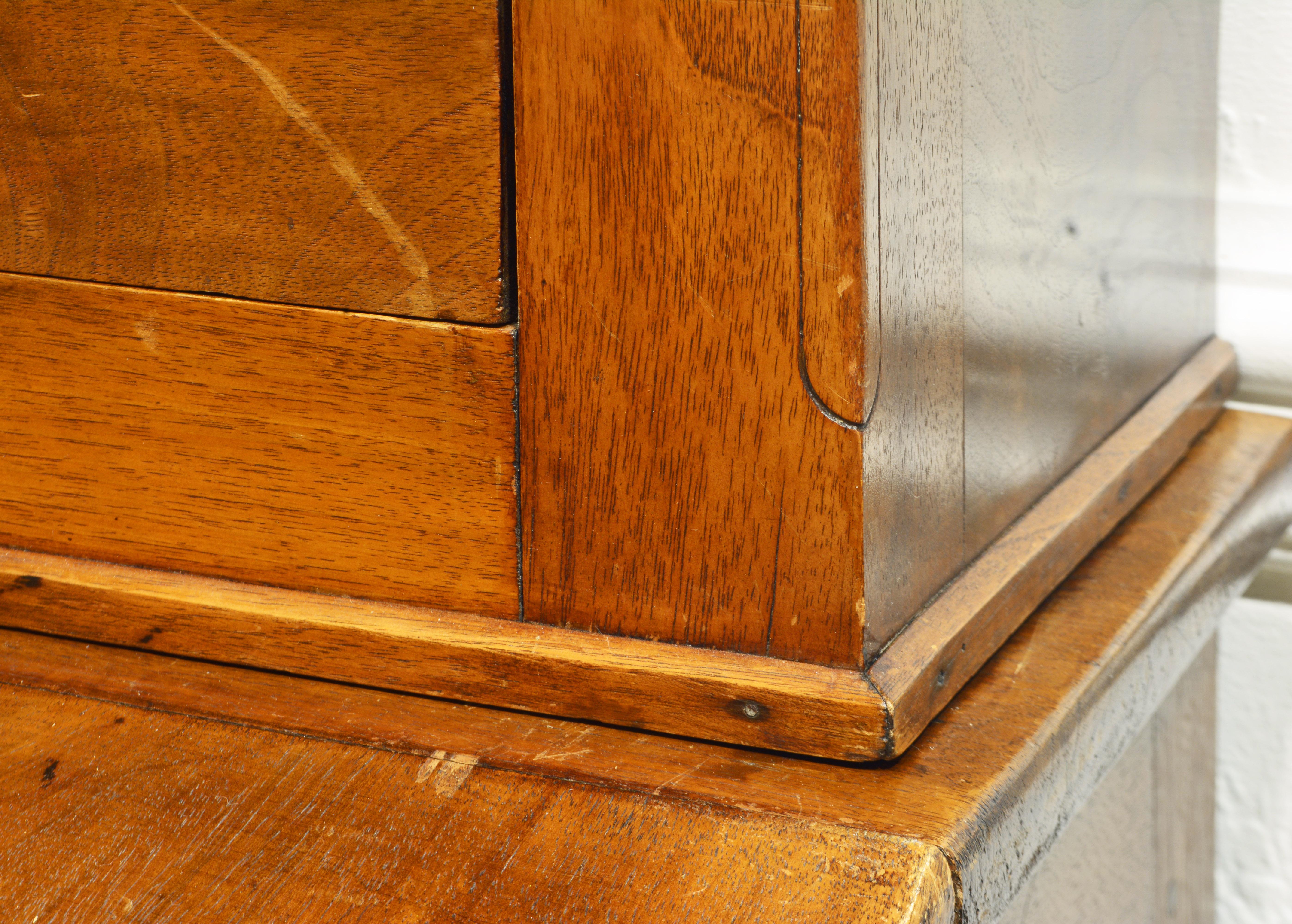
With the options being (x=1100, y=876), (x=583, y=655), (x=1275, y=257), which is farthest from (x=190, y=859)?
(x=1275, y=257)

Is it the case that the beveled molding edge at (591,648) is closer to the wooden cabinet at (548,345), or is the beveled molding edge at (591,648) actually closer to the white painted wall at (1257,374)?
the wooden cabinet at (548,345)

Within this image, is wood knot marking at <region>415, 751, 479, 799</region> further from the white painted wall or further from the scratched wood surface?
the white painted wall

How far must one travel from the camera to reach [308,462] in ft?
1.48

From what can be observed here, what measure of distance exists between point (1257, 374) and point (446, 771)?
56 cm

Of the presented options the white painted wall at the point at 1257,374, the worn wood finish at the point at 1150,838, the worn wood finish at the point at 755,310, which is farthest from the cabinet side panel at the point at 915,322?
the white painted wall at the point at 1257,374

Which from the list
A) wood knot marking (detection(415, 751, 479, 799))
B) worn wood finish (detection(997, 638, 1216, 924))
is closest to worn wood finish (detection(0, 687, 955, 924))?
wood knot marking (detection(415, 751, 479, 799))

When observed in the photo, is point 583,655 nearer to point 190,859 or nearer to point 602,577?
point 602,577

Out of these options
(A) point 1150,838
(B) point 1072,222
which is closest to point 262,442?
(B) point 1072,222

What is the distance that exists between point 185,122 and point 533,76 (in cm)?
13

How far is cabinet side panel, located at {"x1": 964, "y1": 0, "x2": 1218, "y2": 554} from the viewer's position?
467 millimetres

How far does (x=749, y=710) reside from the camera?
405 mm

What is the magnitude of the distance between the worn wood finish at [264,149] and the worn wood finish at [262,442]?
0.01 metres

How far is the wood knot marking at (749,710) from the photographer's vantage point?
1.32 ft

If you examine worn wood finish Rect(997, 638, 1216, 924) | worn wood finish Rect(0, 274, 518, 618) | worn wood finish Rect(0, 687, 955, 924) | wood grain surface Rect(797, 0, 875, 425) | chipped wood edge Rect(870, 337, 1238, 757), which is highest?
wood grain surface Rect(797, 0, 875, 425)
